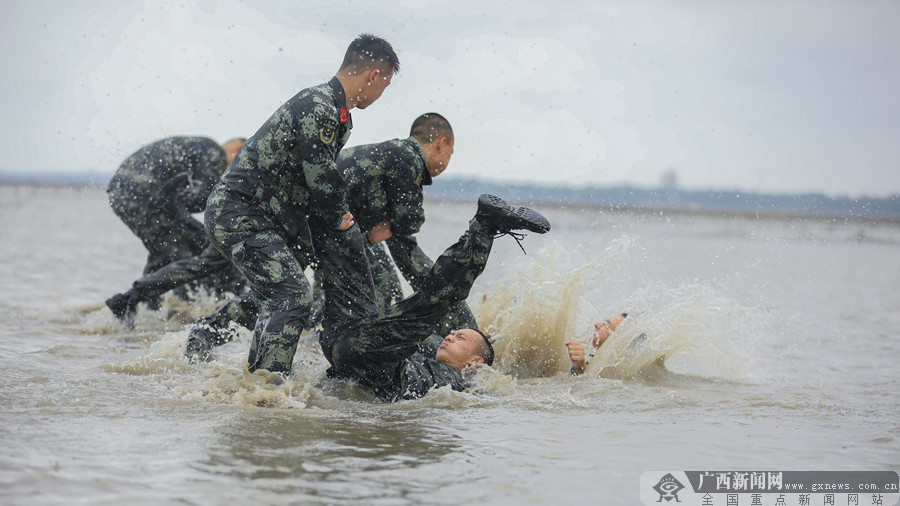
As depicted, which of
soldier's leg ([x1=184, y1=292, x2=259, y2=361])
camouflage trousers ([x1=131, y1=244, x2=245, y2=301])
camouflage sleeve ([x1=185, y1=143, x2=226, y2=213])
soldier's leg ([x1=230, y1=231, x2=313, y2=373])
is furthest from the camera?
camouflage sleeve ([x1=185, y1=143, x2=226, y2=213])

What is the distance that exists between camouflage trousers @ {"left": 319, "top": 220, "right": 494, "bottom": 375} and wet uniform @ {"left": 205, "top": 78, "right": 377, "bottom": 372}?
0.37m

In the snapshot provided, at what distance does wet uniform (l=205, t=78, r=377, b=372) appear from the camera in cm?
457

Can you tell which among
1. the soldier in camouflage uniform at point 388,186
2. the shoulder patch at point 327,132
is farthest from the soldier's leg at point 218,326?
the shoulder patch at point 327,132

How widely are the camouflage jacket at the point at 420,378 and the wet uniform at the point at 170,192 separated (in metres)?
3.84

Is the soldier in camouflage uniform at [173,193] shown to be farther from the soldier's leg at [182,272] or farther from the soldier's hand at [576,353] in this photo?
the soldier's hand at [576,353]

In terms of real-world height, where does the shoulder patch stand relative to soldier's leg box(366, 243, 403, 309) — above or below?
above

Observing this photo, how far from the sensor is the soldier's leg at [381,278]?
5734mm

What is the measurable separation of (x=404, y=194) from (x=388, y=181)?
0.45 feet

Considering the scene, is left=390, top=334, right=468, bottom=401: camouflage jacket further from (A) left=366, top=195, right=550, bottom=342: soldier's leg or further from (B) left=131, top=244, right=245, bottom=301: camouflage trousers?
(B) left=131, top=244, right=245, bottom=301: camouflage trousers

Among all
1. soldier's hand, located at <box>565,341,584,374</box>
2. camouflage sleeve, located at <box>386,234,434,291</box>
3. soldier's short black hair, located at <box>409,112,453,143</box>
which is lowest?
soldier's hand, located at <box>565,341,584,374</box>

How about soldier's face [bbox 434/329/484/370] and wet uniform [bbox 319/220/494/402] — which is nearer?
wet uniform [bbox 319/220/494/402]

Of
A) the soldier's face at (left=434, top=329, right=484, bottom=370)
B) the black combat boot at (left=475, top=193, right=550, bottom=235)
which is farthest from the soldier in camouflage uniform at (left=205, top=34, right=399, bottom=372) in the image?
the soldier's face at (left=434, top=329, right=484, bottom=370)

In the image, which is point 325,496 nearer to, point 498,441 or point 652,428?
point 498,441

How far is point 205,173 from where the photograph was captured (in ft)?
27.3
